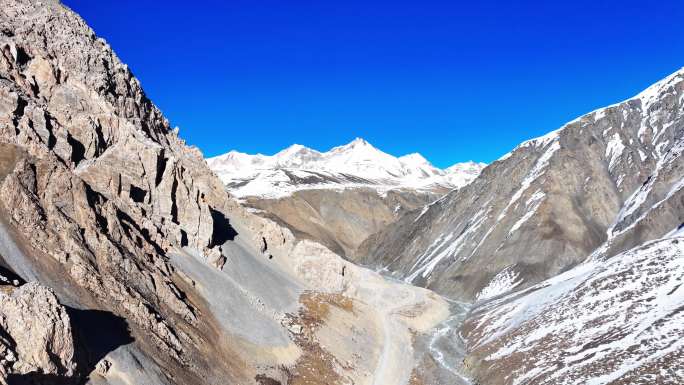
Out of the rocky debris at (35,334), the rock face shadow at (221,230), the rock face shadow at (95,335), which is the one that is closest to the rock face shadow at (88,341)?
the rock face shadow at (95,335)

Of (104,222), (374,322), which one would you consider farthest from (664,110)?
(104,222)

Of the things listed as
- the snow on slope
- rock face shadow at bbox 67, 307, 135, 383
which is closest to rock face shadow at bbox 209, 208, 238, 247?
rock face shadow at bbox 67, 307, 135, 383

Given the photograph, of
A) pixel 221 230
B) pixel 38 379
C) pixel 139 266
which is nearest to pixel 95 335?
pixel 38 379

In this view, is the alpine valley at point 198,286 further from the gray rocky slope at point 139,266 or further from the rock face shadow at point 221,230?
the rock face shadow at point 221,230

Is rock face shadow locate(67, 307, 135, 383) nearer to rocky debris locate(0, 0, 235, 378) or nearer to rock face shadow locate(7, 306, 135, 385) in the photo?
rock face shadow locate(7, 306, 135, 385)

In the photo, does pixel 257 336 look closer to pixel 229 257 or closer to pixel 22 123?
pixel 229 257
